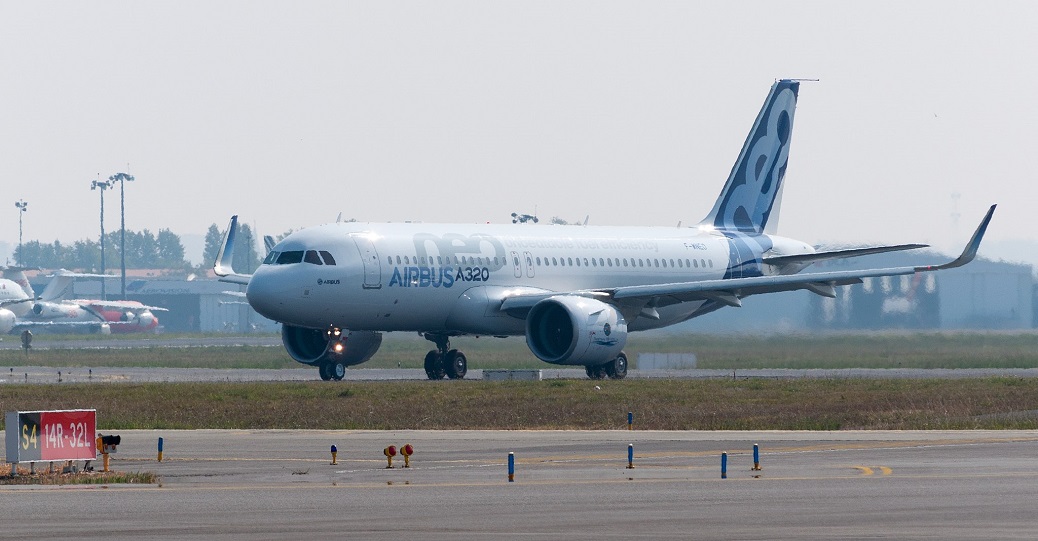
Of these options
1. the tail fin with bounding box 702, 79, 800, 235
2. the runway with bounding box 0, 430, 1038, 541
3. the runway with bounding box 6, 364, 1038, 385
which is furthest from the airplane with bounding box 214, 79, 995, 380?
the runway with bounding box 0, 430, 1038, 541

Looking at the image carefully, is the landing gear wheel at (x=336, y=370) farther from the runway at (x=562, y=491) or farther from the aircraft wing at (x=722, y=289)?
the runway at (x=562, y=491)

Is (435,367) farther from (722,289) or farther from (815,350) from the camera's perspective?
(815,350)

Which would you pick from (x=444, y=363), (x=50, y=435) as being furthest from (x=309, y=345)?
(x=50, y=435)

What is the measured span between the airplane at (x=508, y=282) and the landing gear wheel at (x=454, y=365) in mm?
31

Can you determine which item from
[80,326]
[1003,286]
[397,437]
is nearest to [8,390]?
[397,437]

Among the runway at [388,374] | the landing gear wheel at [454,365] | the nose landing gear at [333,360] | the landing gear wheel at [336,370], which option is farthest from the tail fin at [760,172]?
the landing gear wheel at [336,370]

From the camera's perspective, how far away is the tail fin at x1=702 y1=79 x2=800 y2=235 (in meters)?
64.4

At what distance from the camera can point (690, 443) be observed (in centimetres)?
3150

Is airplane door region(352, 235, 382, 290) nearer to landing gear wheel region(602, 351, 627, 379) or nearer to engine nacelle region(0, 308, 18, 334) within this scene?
landing gear wheel region(602, 351, 627, 379)

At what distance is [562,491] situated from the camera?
23.2 meters

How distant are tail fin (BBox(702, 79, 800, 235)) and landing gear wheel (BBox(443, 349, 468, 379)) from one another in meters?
13.2

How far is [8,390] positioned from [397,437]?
19.4 m

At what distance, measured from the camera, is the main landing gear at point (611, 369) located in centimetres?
5481

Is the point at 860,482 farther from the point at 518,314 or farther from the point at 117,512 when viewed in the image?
the point at 518,314
